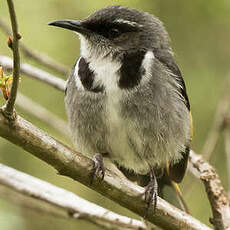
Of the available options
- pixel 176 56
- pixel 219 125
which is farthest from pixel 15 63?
pixel 176 56

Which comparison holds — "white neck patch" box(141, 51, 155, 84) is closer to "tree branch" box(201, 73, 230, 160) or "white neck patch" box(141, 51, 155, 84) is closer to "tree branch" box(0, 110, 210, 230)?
"tree branch" box(0, 110, 210, 230)

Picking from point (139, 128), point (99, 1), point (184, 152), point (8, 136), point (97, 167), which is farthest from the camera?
point (99, 1)

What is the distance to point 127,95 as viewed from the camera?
3.94m

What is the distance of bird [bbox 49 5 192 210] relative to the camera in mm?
3961

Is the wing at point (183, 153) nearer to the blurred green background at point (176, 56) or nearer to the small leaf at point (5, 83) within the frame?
the blurred green background at point (176, 56)

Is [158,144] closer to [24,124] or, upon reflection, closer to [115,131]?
[115,131]

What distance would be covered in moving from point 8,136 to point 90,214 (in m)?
1.41

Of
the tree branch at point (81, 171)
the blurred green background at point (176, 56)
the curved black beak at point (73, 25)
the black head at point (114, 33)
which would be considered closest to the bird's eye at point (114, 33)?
the black head at point (114, 33)

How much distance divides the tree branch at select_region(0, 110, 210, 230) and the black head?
48.0 inches

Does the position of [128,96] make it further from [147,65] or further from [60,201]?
[60,201]

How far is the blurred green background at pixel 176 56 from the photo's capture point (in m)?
5.79

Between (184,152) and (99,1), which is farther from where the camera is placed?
(99,1)

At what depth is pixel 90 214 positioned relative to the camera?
4020mm

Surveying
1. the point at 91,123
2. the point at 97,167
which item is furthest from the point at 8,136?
the point at 91,123
